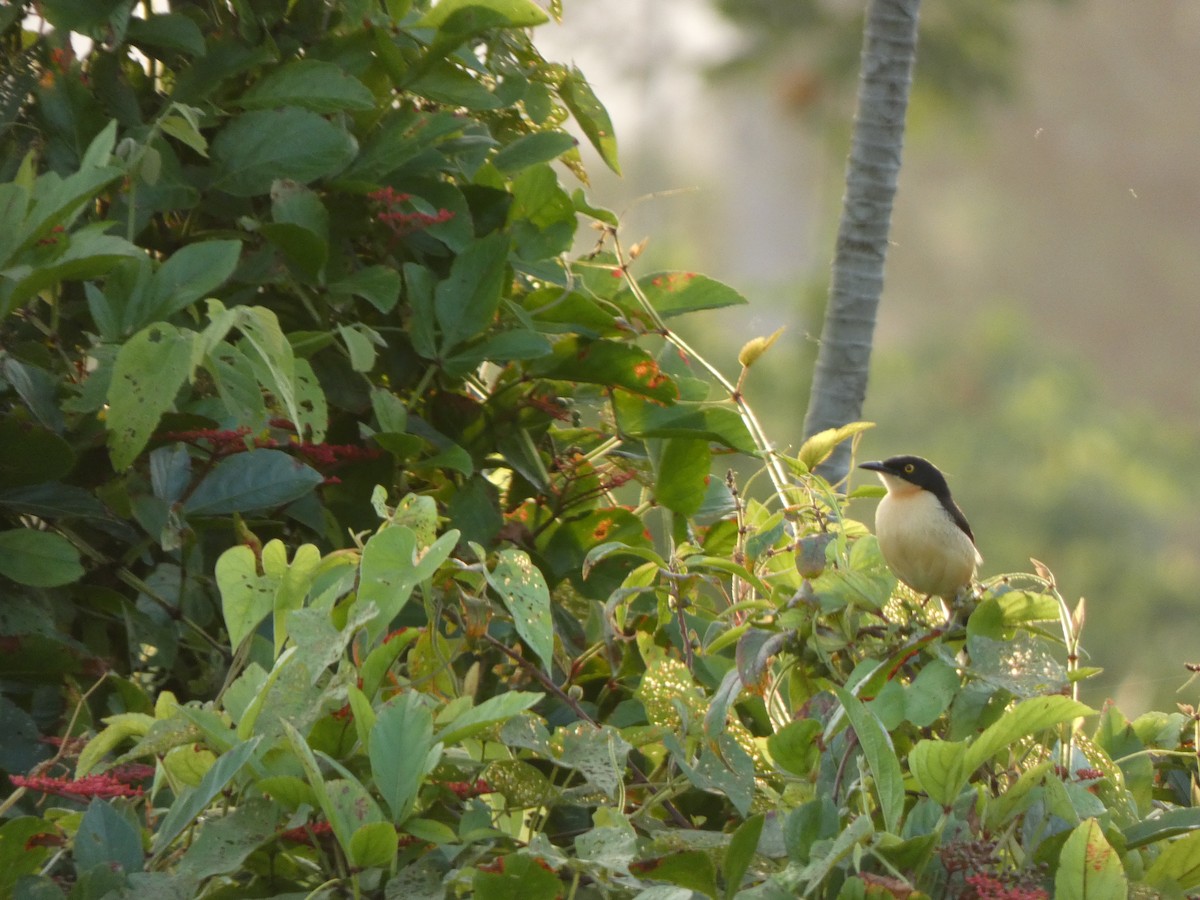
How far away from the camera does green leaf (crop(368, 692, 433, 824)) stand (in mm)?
772

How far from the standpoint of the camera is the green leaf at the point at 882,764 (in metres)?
0.81

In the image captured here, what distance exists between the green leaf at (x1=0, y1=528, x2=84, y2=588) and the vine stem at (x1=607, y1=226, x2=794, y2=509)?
614mm

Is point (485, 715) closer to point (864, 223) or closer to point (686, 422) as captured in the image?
point (686, 422)

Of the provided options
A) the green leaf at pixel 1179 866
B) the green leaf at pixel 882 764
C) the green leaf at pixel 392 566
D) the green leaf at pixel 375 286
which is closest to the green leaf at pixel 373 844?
the green leaf at pixel 392 566

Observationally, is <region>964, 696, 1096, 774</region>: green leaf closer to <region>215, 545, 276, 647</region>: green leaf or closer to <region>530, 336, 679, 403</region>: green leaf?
<region>215, 545, 276, 647</region>: green leaf

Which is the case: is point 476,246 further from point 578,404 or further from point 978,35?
point 978,35

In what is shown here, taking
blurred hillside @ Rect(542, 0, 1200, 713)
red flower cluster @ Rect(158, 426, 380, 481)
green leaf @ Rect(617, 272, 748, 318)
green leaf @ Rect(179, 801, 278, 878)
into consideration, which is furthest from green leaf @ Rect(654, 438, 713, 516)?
blurred hillside @ Rect(542, 0, 1200, 713)

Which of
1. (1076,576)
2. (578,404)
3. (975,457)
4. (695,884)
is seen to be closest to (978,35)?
(975,457)

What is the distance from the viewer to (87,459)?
113 cm

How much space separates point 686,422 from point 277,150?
490 mm

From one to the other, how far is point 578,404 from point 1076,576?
8744 millimetres

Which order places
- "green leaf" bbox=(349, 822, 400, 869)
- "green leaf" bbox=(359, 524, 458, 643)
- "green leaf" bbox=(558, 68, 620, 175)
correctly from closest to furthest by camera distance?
1. "green leaf" bbox=(349, 822, 400, 869)
2. "green leaf" bbox=(359, 524, 458, 643)
3. "green leaf" bbox=(558, 68, 620, 175)

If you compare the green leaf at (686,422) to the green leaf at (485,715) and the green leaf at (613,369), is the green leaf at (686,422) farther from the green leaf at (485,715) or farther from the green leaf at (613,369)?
the green leaf at (485,715)

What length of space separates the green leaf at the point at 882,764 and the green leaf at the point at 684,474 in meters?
0.55
